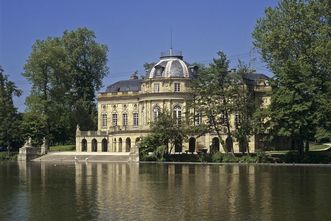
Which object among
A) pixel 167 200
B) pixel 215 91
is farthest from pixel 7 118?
pixel 167 200

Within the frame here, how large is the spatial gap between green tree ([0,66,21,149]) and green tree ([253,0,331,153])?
40519mm

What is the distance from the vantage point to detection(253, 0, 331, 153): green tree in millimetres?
54406

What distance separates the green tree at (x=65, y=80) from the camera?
85875 millimetres

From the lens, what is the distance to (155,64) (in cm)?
8444

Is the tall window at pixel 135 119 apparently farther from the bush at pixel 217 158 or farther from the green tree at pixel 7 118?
the bush at pixel 217 158

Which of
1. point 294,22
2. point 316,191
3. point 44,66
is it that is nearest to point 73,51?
point 44,66

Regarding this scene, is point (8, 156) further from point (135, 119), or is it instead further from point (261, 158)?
point (261, 158)

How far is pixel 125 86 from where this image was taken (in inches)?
3543

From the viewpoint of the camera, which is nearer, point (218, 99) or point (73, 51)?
point (218, 99)

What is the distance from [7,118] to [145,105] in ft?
64.5

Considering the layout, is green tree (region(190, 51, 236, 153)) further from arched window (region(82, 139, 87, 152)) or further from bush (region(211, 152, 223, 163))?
arched window (region(82, 139, 87, 152))

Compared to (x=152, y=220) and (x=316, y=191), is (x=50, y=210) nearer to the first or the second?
(x=152, y=220)

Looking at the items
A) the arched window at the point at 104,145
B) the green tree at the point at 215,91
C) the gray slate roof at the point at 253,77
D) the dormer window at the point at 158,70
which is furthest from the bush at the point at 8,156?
the gray slate roof at the point at 253,77

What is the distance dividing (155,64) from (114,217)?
220ft
